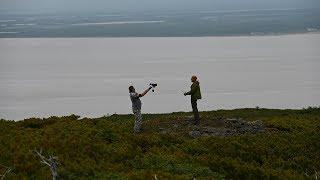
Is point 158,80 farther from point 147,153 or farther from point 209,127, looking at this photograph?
point 147,153

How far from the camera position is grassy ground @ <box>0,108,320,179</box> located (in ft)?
57.9

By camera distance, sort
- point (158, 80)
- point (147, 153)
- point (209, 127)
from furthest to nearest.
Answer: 1. point (158, 80)
2. point (209, 127)
3. point (147, 153)

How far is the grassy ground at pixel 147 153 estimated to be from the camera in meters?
17.6

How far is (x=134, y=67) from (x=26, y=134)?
438ft

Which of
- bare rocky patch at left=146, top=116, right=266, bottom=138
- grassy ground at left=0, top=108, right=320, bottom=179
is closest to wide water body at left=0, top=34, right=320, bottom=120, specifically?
bare rocky patch at left=146, top=116, right=266, bottom=138

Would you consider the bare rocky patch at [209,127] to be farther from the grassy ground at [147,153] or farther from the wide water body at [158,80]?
the wide water body at [158,80]

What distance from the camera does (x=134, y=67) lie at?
155 metres

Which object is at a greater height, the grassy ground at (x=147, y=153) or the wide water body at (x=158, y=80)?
the wide water body at (x=158, y=80)

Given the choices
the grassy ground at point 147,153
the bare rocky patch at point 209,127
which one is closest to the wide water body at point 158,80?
the bare rocky patch at point 209,127

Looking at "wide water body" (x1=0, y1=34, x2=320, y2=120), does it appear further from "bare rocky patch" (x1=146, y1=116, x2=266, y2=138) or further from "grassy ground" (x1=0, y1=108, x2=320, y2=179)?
"grassy ground" (x1=0, y1=108, x2=320, y2=179)

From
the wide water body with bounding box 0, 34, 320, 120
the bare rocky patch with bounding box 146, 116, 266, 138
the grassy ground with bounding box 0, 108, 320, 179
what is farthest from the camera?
the wide water body with bounding box 0, 34, 320, 120

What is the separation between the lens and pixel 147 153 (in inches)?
806

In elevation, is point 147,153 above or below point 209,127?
below

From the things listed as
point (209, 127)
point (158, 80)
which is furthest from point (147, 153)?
point (158, 80)
